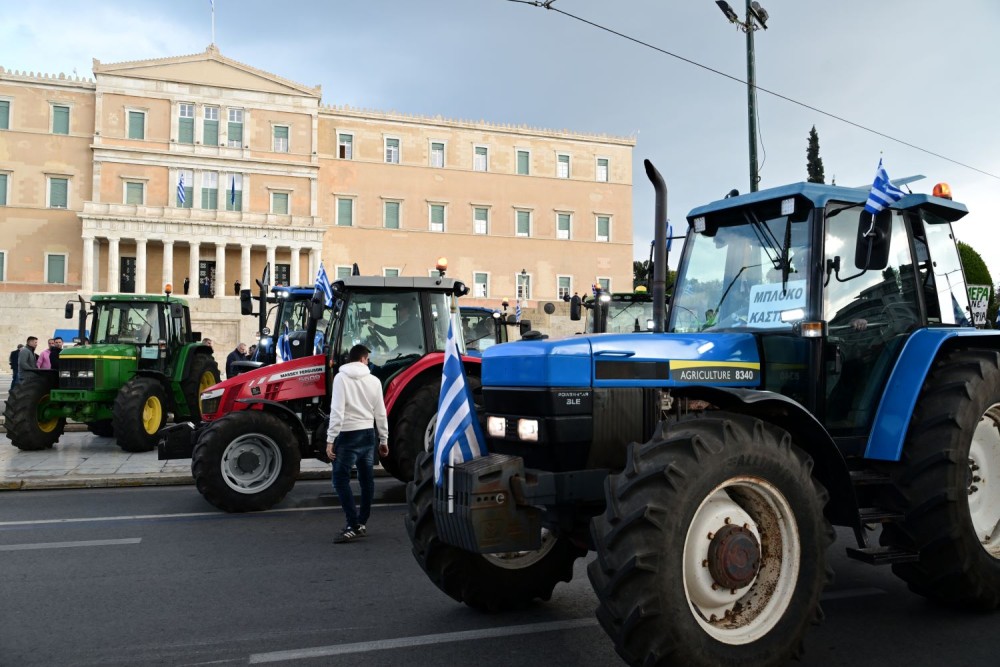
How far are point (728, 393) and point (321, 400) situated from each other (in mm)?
6823

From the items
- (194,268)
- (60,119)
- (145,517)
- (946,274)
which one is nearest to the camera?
(946,274)

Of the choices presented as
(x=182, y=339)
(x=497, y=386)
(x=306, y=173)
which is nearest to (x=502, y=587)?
(x=497, y=386)

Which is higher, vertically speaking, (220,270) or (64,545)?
(220,270)

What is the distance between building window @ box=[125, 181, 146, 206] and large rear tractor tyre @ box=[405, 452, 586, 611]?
190 ft

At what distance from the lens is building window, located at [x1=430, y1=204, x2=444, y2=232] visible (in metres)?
63.3

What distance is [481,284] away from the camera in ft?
212

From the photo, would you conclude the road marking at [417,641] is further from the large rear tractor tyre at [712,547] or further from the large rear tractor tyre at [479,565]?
the large rear tractor tyre at [712,547]

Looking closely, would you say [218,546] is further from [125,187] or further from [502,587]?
[125,187]

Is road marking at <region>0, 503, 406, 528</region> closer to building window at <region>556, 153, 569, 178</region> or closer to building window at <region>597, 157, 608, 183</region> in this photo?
building window at <region>556, 153, 569, 178</region>

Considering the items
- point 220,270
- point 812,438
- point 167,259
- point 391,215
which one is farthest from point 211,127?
point 812,438

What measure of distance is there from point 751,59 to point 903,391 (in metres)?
10.2

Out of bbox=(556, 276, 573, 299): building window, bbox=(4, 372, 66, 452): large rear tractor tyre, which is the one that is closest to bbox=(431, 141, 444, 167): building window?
bbox=(556, 276, 573, 299): building window

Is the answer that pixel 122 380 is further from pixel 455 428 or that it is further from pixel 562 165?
pixel 562 165

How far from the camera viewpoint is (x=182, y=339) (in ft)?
54.9
